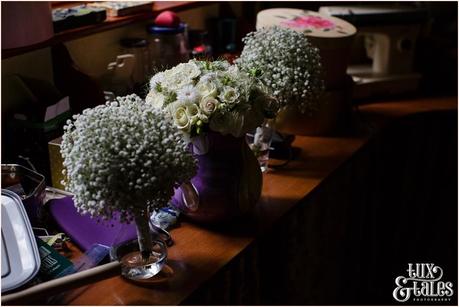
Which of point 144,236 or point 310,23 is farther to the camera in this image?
point 310,23

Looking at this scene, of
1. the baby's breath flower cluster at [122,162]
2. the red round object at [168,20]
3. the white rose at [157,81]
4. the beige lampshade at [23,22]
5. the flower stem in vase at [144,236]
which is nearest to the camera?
the baby's breath flower cluster at [122,162]

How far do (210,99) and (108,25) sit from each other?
694 millimetres

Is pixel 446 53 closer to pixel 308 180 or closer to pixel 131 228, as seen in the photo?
pixel 308 180

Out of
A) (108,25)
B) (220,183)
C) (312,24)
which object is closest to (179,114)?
(220,183)

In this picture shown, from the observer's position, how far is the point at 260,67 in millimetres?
1398

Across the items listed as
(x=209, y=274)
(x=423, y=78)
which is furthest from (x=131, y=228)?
(x=423, y=78)

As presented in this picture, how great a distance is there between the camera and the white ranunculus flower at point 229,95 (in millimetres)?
1138

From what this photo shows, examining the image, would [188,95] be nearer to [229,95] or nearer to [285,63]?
[229,95]

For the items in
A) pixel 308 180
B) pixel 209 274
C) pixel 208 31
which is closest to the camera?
pixel 209 274

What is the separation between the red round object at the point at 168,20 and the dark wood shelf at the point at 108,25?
4 cm

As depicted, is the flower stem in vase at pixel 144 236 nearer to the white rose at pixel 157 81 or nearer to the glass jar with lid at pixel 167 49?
the white rose at pixel 157 81

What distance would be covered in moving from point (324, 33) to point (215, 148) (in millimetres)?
678

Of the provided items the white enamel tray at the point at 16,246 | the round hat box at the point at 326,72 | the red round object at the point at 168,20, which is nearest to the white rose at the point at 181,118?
the white enamel tray at the point at 16,246

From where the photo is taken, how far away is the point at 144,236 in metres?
1.11
